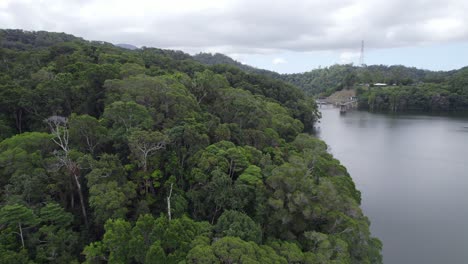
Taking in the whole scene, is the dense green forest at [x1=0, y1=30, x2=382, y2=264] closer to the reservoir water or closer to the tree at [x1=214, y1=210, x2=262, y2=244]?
the tree at [x1=214, y1=210, x2=262, y2=244]

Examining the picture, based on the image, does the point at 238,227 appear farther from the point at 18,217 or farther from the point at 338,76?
the point at 338,76

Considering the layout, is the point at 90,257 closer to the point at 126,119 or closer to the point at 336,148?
the point at 126,119

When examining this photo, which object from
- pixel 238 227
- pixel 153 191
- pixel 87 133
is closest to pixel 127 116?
pixel 87 133

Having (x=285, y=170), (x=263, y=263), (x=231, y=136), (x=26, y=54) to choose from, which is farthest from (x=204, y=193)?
(x=26, y=54)

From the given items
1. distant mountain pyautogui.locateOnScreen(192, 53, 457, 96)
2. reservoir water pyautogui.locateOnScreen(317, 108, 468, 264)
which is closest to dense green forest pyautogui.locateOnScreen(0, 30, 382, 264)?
reservoir water pyautogui.locateOnScreen(317, 108, 468, 264)

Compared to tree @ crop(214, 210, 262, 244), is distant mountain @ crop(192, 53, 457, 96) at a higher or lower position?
higher

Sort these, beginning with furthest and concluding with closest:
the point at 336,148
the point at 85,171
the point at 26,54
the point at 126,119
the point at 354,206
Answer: the point at 336,148, the point at 26,54, the point at 126,119, the point at 354,206, the point at 85,171
